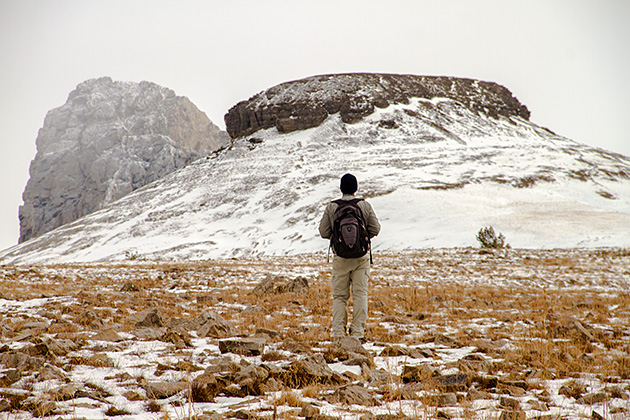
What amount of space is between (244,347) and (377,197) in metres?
54.8

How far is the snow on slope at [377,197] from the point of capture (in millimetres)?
44800

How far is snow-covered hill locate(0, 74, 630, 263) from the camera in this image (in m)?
44.9

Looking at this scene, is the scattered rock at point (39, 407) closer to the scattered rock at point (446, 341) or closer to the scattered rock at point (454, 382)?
the scattered rock at point (454, 382)

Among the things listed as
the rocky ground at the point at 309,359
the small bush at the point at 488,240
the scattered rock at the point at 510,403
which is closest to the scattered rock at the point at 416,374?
the rocky ground at the point at 309,359

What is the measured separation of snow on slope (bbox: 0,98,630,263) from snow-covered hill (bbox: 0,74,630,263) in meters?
0.27

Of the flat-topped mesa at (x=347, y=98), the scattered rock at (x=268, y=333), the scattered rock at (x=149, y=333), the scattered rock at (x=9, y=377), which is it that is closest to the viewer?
the scattered rock at (x=9, y=377)

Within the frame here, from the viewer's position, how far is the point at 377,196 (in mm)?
60438

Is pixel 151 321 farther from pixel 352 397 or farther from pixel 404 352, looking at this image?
pixel 352 397

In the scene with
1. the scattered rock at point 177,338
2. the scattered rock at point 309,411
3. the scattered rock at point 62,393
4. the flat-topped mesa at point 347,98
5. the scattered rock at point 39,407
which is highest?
the flat-topped mesa at point 347,98

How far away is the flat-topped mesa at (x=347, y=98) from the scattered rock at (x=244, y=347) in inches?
4884

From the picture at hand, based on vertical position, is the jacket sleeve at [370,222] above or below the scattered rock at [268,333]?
above

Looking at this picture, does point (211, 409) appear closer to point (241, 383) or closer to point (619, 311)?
point (241, 383)

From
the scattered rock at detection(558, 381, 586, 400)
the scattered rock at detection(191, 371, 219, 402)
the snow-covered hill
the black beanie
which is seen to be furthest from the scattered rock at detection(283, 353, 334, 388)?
the snow-covered hill

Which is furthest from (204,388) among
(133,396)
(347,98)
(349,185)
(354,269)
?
(347,98)
